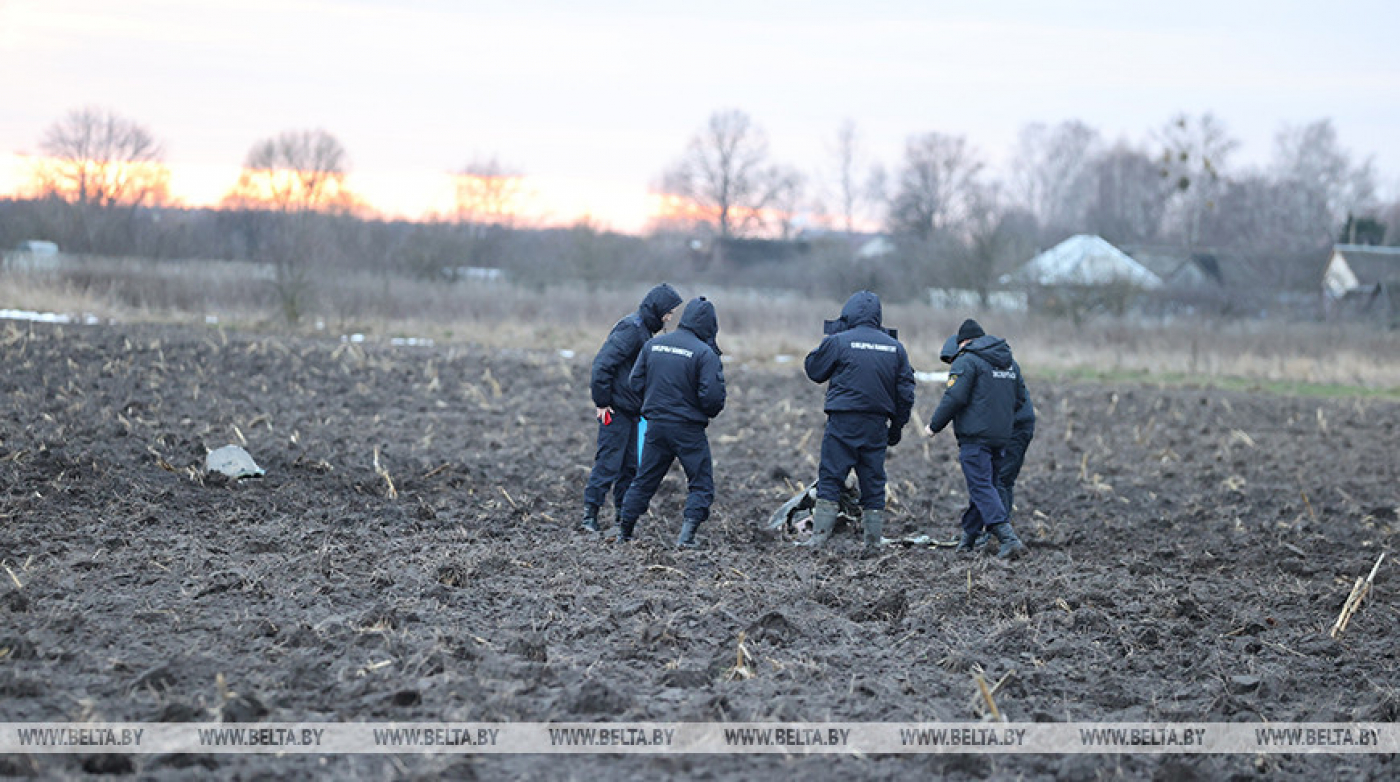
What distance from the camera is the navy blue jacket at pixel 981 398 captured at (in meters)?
9.06

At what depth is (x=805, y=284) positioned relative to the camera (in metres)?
46.0

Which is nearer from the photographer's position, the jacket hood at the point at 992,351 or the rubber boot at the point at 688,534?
the rubber boot at the point at 688,534

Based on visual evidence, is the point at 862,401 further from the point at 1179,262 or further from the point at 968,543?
the point at 1179,262

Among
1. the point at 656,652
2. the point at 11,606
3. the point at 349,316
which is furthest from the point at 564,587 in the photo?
the point at 349,316

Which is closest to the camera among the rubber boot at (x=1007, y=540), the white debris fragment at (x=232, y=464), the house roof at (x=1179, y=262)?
the rubber boot at (x=1007, y=540)

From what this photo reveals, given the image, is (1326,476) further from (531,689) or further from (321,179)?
(321,179)

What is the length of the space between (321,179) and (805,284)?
1784 centimetres

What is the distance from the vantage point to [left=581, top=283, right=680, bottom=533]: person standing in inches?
354

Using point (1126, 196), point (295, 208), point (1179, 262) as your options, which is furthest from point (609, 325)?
point (1126, 196)

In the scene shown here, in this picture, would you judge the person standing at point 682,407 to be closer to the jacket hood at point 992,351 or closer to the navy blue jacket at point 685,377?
the navy blue jacket at point 685,377

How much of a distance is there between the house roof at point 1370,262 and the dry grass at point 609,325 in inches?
826

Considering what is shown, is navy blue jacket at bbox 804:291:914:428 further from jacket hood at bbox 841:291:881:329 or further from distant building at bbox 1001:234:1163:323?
distant building at bbox 1001:234:1163:323

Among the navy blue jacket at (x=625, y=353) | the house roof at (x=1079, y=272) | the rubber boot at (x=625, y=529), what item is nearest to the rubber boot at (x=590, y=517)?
the rubber boot at (x=625, y=529)

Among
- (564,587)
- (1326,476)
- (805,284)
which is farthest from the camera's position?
(805,284)
